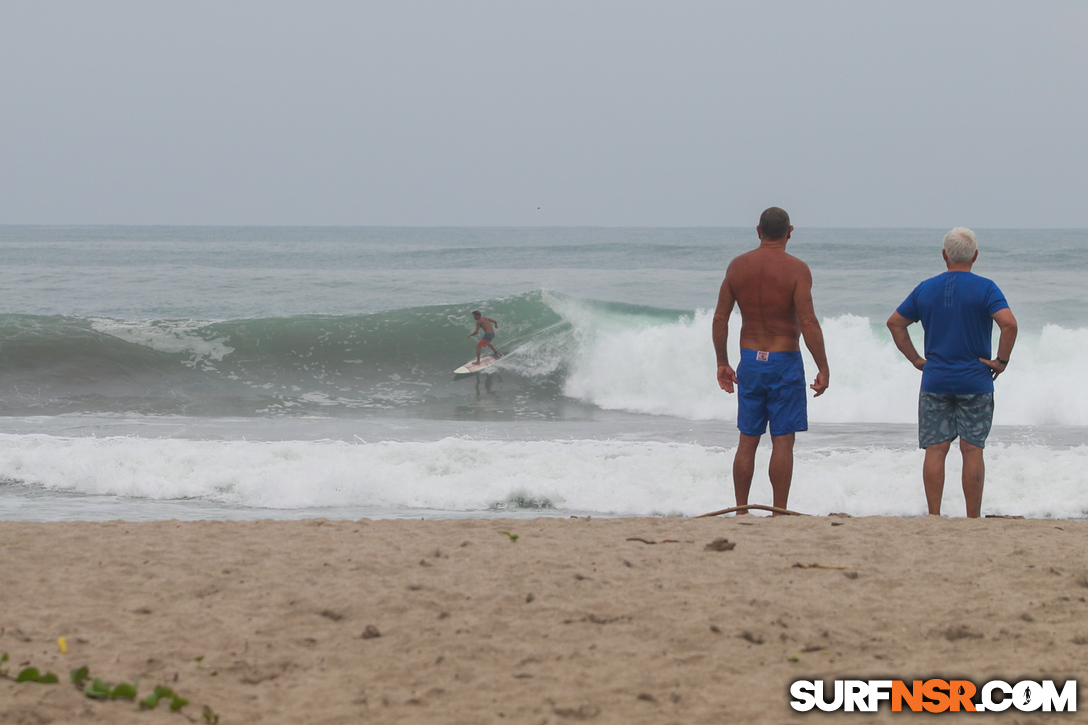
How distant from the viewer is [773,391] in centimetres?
482

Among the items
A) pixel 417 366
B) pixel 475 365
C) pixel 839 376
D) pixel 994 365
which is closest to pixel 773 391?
pixel 994 365

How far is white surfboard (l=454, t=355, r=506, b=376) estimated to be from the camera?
648 inches

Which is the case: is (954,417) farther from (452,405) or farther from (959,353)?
(452,405)

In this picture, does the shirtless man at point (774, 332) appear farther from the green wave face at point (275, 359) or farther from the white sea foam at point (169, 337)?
the white sea foam at point (169, 337)

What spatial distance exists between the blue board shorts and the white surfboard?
38.4 ft

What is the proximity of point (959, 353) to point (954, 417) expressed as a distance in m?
0.34

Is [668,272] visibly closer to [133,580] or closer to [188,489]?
[188,489]

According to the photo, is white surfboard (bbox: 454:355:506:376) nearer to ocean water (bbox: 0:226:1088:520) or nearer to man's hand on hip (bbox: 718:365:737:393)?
ocean water (bbox: 0:226:1088:520)

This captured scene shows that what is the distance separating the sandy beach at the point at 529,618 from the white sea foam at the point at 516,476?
8.81 ft

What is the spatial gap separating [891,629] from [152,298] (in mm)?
28393

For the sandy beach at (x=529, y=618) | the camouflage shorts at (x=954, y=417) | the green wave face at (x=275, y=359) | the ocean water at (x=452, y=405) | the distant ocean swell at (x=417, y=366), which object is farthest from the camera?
the green wave face at (x=275, y=359)

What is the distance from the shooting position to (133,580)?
355cm

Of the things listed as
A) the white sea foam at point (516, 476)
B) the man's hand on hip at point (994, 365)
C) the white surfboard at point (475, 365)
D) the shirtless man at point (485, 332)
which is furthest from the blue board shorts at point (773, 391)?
the shirtless man at point (485, 332)

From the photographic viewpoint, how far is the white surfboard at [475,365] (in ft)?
54.0
